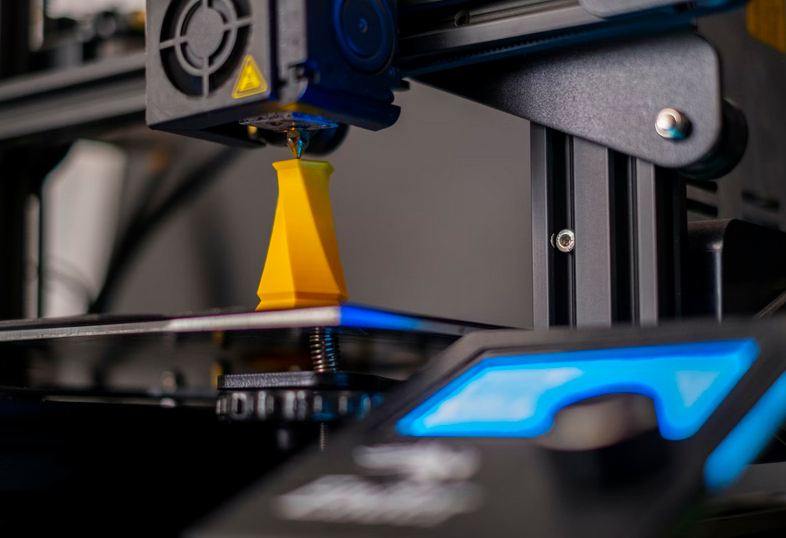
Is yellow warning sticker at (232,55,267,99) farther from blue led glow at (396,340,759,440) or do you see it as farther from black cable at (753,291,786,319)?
black cable at (753,291,786,319)

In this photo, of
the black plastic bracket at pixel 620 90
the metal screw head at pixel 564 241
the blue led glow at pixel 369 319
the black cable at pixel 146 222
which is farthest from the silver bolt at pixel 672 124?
the black cable at pixel 146 222

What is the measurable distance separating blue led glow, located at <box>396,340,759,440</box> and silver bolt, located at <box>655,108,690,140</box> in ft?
0.99

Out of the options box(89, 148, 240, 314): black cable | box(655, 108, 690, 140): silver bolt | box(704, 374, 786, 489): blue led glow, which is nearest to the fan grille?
box(655, 108, 690, 140): silver bolt

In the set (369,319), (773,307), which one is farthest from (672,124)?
(369,319)

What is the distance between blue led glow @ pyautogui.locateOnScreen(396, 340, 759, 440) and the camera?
0.40 metres

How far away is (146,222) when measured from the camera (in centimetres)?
154

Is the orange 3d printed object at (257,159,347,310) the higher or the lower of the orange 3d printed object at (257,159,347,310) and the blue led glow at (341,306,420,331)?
the higher

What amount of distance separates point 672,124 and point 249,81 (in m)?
0.32

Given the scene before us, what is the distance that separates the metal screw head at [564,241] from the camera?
754mm

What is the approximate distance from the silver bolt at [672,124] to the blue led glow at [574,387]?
0.99 feet

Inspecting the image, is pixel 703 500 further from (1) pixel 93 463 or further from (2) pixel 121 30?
(2) pixel 121 30

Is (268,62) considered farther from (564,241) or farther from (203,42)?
(564,241)

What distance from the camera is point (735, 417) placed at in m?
0.37

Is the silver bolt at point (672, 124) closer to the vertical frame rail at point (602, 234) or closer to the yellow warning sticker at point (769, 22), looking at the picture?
the vertical frame rail at point (602, 234)
